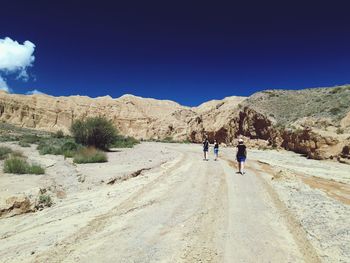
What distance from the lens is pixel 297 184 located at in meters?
11.6

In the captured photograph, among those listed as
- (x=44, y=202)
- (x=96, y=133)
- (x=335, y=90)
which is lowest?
(x=44, y=202)

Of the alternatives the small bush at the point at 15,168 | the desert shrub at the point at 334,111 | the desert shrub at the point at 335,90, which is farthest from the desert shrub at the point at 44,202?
the desert shrub at the point at 335,90

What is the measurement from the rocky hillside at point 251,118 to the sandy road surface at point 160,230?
55.6 ft

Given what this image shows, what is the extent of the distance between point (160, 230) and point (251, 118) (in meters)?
39.3

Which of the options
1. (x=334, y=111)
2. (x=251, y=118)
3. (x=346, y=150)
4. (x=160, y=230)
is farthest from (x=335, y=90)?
(x=160, y=230)

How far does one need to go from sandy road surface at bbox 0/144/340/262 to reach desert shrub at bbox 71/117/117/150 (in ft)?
77.7

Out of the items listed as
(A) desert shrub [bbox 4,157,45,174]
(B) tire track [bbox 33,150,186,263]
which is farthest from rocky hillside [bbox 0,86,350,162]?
(A) desert shrub [bbox 4,157,45,174]

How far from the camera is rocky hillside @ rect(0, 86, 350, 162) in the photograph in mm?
26797

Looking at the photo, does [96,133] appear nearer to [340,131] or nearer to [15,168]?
[15,168]

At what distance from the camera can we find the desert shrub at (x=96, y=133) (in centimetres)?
3306

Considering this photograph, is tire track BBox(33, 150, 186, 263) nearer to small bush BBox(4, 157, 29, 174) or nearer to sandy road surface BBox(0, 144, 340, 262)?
sandy road surface BBox(0, 144, 340, 262)

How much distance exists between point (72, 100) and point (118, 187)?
364ft

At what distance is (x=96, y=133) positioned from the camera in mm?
33188

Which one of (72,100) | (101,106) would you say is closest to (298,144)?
(101,106)
